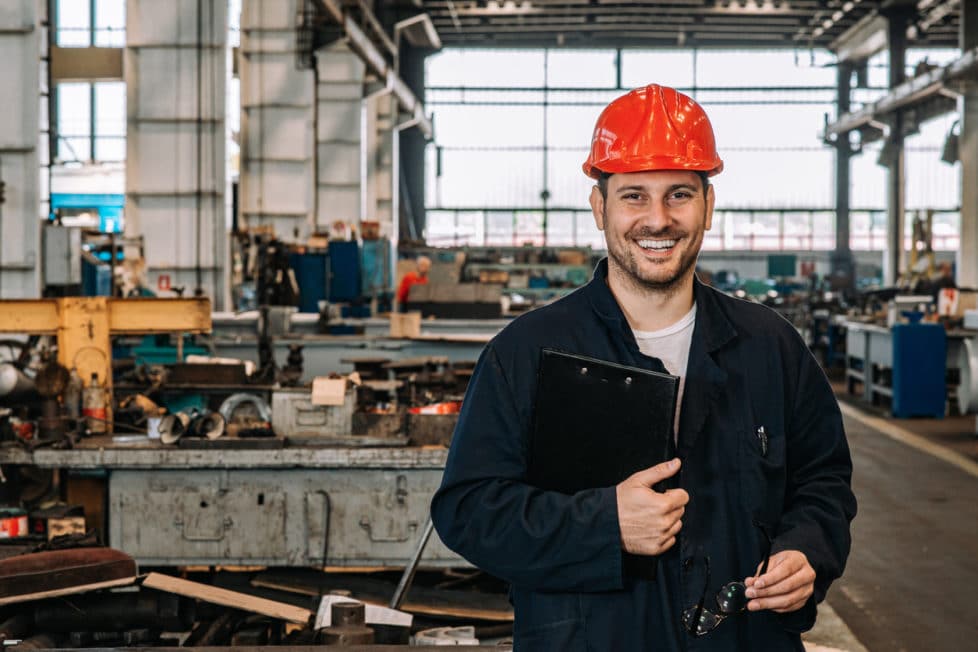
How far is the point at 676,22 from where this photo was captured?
25.6 metres

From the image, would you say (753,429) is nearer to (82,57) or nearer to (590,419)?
(590,419)

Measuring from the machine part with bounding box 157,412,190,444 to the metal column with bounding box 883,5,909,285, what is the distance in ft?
65.7

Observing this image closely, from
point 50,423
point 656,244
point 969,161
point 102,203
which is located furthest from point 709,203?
point 102,203

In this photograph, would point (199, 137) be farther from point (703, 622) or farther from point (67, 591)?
point (703, 622)

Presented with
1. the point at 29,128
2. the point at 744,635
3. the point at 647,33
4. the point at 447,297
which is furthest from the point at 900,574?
the point at 647,33

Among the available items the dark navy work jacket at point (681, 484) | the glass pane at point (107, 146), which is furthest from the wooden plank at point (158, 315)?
the glass pane at point (107, 146)

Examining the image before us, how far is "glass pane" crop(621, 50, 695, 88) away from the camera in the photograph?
28344 millimetres

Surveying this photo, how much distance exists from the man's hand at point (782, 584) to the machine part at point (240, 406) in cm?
355

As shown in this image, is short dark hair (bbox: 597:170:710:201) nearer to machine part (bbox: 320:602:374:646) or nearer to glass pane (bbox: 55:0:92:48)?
machine part (bbox: 320:602:374:646)

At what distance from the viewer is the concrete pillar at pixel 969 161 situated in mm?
16547

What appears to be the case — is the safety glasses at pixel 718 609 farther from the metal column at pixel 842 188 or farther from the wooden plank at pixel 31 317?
the metal column at pixel 842 188

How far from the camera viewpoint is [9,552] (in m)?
4.08

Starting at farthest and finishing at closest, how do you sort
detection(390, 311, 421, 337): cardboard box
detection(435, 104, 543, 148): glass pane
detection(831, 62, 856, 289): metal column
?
detection(435, 104, 543, 148): glass pane → detection(831, 62, 856, 289): metal column → detection(390, 311, 421, 337): cardboard box

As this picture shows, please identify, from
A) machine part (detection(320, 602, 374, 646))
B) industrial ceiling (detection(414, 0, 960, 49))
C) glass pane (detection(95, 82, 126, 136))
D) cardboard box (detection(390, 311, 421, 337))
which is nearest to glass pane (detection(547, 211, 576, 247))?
industrial ceiling (detection(414, 0, 960, 49))
